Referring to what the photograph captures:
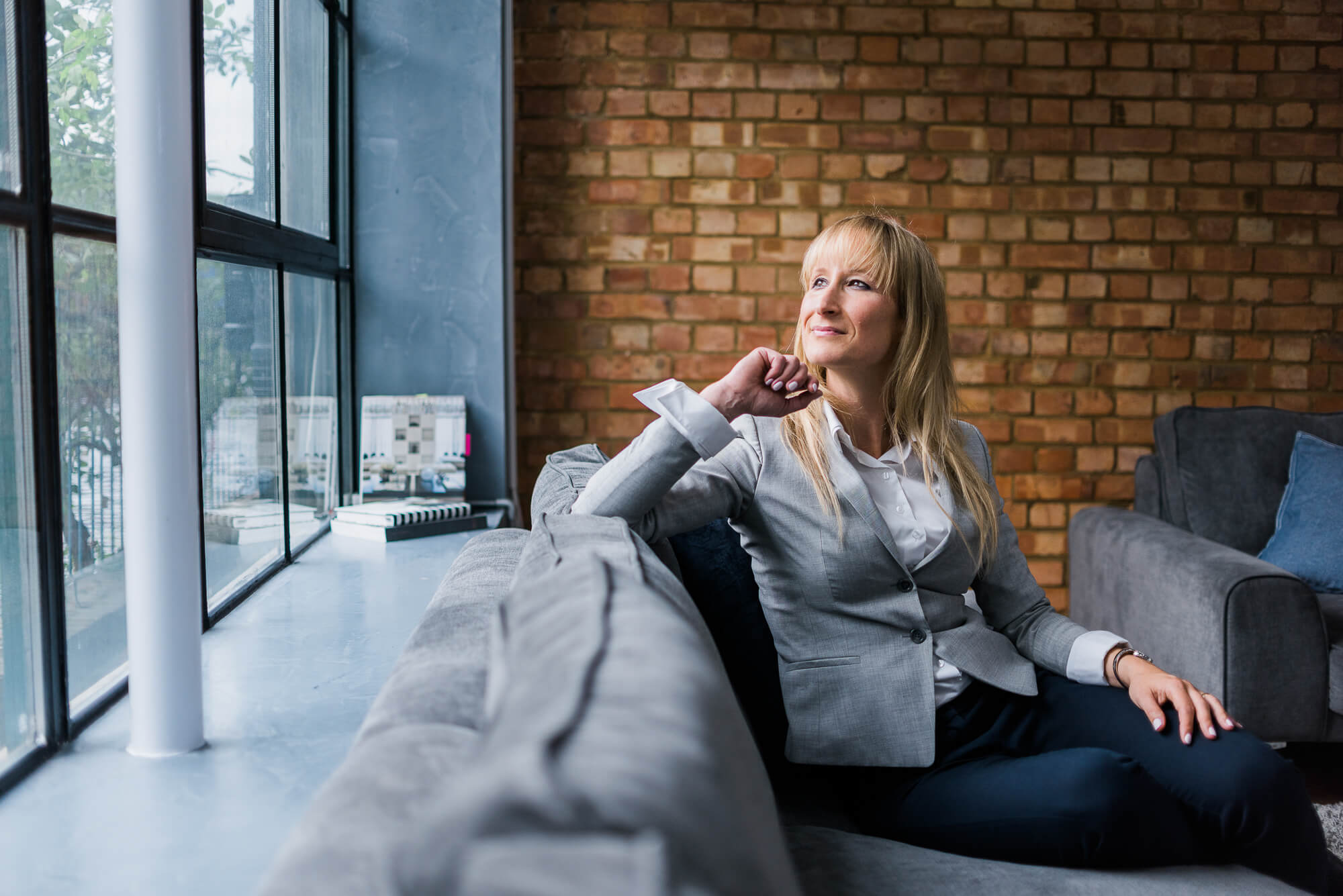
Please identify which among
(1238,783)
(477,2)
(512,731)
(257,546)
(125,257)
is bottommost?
(1238,783)

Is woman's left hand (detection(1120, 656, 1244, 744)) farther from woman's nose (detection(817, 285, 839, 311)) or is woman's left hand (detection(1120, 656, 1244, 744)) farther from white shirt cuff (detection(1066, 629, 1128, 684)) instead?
woman's nose (detection(817, 285, 839, 311))

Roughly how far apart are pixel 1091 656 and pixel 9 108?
1545mm

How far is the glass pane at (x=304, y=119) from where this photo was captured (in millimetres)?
2201

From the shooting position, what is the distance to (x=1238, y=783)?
1229mm

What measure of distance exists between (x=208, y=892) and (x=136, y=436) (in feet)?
1.39

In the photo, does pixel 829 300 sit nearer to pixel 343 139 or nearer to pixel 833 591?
pixel 833 591

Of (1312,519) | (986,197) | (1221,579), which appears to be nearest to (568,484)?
(1221,579)

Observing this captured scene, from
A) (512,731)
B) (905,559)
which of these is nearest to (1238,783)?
(905,559)

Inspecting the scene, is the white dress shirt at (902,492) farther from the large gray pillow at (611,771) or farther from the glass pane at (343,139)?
the glass pane at (343,139)

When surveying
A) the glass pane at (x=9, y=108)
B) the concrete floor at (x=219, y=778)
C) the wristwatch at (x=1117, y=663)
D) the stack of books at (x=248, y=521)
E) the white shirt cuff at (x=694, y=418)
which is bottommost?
the concrete floor at (x=219, y=778)

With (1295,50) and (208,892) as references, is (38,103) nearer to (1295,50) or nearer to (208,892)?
(208,892)

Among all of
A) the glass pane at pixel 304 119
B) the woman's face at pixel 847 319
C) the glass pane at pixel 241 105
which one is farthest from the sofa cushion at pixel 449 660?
the glass pane at pixel 304 119

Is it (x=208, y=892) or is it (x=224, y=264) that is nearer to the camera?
(x=208, y=892)

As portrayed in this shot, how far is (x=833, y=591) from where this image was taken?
4.64 ft
